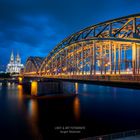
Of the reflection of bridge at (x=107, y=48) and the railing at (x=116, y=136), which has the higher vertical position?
the reflection of bridge at (x=107, y=48)

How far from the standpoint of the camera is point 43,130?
3356 cm

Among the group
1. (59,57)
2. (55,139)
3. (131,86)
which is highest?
(59,57)

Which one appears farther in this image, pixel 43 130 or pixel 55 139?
pixel 43 130

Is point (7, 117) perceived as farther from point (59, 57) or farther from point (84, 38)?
point (59, 57)

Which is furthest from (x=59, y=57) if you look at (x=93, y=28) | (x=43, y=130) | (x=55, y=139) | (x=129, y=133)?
(x=129, y=133)

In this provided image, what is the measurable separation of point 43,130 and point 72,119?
900cm

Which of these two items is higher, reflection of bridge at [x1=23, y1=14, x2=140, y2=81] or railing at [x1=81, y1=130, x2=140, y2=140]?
reflection of bridge at [x1=23, y1=14, x2=140, y2=81]

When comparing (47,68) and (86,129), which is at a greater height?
(47,68)

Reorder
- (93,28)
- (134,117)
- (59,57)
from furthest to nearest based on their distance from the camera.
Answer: (59,57) → (93,28) → (134,117)

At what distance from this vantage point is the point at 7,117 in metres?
42.7

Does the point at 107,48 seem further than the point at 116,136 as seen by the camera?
Yes

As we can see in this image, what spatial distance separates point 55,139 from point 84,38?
84.0 ft

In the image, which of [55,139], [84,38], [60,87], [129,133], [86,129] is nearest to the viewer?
[129,133]

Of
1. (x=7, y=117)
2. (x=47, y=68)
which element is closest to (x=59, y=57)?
(x=47, y=68)
